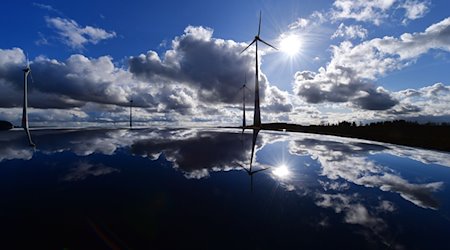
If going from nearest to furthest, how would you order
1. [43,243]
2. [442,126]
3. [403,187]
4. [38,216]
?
[43,243]
[38,216]
[403,187]
[442,126]

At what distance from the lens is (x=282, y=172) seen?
31.2 feet

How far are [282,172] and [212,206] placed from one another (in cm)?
481

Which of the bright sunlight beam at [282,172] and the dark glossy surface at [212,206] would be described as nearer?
the dark glossy surface at [212,206]

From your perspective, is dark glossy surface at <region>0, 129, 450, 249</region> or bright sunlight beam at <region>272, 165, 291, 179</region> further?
bright sunlight beam at <region>272, 165, 291, 179</region>

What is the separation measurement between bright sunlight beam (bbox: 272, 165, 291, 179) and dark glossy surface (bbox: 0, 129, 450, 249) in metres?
0.05

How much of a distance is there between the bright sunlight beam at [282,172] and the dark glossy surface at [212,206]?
1.8 inches

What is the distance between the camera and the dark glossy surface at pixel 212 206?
4188 millimetres

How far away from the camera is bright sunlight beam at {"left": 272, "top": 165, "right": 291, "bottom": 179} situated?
9.03 meters

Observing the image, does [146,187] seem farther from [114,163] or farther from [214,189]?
[114,163]

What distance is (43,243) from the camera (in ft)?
12.5

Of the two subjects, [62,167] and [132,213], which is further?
[62,167]

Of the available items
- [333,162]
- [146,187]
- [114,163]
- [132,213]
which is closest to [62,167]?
[114,163]

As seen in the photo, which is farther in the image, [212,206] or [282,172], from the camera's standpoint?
[282,172]

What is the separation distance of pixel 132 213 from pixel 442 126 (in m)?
68.5
